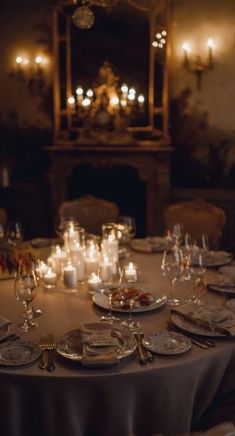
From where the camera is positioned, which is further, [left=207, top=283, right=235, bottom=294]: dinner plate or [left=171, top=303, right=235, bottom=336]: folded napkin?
[left=207, top=283, right=235, bottom=294]: dinner plate

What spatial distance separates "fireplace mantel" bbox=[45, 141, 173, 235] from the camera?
5.38 metres

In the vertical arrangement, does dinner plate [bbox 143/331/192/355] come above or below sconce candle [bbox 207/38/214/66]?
below

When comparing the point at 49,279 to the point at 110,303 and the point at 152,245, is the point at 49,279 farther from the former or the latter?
the point at 152,245

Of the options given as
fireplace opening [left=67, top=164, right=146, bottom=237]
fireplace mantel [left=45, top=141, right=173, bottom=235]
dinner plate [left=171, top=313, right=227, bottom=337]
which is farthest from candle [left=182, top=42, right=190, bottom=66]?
dinner plate [left=171, top=313, right=227, bottom=337]

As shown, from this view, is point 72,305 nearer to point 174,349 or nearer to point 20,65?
point 174,349

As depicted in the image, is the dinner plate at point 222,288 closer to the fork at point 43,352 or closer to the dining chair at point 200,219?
the fork at point 43,352

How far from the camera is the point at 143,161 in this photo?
17.8ft

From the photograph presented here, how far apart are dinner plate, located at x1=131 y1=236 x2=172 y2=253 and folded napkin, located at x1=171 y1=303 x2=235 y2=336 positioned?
0.89m

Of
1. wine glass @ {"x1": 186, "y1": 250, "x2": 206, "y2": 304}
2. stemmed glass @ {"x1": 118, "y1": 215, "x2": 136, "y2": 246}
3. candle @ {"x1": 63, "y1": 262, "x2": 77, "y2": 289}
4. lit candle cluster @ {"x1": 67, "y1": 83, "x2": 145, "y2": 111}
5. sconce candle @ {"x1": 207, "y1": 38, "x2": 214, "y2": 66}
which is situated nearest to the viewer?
wine glass @ {"x1": 186, "y1": 250, "x2": 206, "y2": 304}

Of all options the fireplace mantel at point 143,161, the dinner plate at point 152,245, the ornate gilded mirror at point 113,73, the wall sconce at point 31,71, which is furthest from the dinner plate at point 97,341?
the wall sconce at point 31,71

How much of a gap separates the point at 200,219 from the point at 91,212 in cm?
81

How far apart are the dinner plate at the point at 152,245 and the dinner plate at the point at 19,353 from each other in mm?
1299

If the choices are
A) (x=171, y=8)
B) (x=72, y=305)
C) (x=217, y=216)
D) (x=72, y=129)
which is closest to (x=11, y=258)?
(x=72, y=305)

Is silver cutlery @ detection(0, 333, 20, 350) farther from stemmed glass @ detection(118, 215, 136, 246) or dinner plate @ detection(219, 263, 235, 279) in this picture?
stemmed glass @ detection(118, 215, 136, 246)
